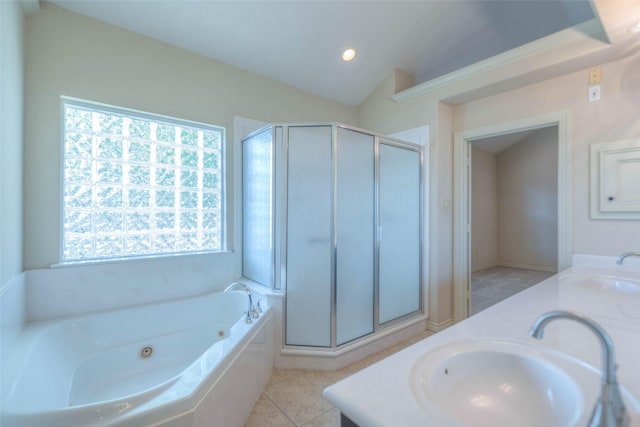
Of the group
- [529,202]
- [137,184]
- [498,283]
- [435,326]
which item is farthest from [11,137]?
[529,202]

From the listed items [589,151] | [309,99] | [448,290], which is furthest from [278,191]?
[589,151]

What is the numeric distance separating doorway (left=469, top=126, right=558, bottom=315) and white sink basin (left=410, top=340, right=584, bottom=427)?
443 centimetres

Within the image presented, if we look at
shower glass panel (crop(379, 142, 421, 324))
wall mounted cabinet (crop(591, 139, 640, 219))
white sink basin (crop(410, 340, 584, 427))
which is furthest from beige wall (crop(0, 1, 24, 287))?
wall mounted cabinet (crop(591, 139, 640, 219))

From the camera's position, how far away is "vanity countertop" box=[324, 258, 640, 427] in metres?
0.62

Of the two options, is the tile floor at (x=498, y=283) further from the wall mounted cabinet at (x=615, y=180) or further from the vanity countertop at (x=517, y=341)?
the vanity countertop at (x=517, y=341)

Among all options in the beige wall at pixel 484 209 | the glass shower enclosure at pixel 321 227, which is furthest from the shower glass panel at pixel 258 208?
the beige wall at pixel 484 209

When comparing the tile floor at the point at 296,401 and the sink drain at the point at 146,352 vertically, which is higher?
the sink drain at the point at 146,352

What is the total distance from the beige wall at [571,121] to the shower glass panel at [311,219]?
127 centimetres

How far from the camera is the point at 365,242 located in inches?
96.3

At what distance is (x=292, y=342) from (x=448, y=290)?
1761mm

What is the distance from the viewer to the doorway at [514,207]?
515 cm

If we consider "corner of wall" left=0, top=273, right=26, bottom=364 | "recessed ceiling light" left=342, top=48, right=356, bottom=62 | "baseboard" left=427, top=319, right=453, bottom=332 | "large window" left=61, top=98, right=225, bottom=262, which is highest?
"recessed ceiling light" left=342, top=48, right=356, bottom=62

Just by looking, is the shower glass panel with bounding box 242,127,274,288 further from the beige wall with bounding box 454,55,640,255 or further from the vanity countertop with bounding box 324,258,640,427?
the beige wall with bounding box 454,55,640,255

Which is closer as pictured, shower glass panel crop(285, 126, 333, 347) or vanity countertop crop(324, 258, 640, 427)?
vanity countertop crop(324, 258, 640, 427)
